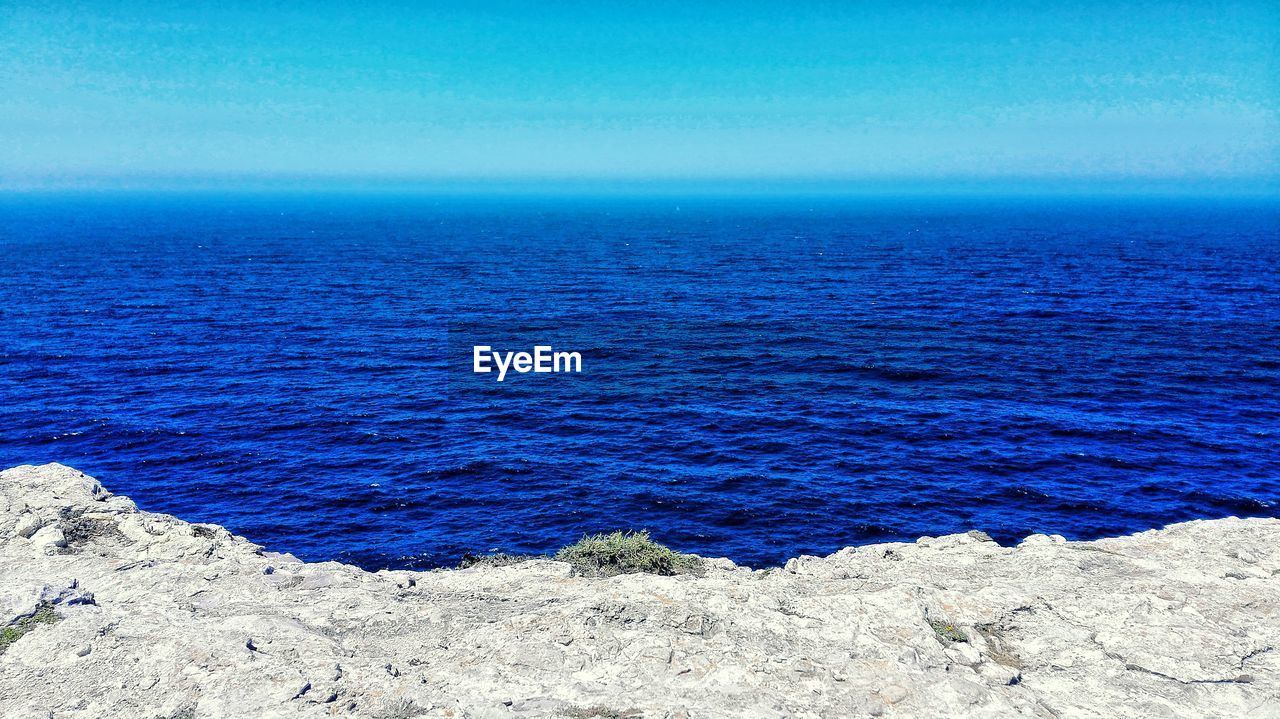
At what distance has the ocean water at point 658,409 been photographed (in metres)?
44.4

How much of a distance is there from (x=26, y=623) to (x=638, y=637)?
15.2m

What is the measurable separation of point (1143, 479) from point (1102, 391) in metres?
17.5

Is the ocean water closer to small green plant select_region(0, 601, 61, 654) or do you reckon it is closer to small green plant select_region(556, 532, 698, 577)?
small green plant select_region(556, 532, 698, 577)

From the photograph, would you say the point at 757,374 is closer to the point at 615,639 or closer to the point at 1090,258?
the point at 615,639

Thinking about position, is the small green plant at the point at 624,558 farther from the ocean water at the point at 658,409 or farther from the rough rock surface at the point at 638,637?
the ocean water at the point at 658,409

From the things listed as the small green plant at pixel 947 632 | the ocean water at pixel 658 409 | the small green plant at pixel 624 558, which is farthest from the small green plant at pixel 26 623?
the small green plant at pixel 947 632

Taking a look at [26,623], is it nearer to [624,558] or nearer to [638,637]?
[638,637]

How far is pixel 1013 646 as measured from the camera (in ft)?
69.1

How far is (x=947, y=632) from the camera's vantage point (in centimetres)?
2141

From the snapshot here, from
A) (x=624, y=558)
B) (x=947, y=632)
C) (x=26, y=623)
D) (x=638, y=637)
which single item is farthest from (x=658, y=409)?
(x=26, y=623)

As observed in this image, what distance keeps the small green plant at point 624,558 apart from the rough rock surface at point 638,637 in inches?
71.8

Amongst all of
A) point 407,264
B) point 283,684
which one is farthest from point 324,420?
point 407,264

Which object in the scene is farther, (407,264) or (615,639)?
(407,264)

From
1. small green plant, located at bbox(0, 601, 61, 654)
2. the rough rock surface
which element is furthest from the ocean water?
small green plant, located at bbox(0, 601, 61, 654)
